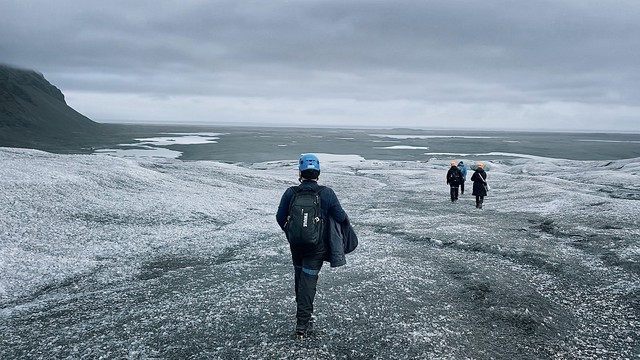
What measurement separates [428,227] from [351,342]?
14.7 m

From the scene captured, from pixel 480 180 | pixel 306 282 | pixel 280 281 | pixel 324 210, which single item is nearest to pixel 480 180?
pixel 480 180

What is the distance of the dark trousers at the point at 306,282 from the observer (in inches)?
349

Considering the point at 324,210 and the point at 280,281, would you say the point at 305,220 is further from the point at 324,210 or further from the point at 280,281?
the point at 280,281

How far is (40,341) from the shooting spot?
30.4ft

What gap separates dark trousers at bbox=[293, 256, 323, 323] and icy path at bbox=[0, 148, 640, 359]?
0.68 m

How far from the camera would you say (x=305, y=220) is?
852cm

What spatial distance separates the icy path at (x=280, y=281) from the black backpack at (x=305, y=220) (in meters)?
2.31

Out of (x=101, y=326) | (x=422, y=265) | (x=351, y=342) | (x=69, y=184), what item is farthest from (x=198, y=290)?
(x=69, y=184)

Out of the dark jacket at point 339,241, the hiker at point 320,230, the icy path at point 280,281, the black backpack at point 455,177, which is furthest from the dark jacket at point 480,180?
the hiker at point 320,230

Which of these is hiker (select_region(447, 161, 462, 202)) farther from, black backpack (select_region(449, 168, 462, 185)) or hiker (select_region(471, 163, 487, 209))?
hiker (select_region(471, 163, 487, 209))

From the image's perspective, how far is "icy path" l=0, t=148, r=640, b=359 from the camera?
9.30 metres

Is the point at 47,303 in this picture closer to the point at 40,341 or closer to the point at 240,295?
the point at 40,341

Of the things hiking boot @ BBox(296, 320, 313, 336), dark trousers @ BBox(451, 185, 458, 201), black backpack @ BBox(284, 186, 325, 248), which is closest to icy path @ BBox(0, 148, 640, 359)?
hiking boot @ BBox(296, 320, 313, 336)

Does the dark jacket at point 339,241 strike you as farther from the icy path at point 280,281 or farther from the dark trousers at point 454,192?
the dark trousers at point 454,192
